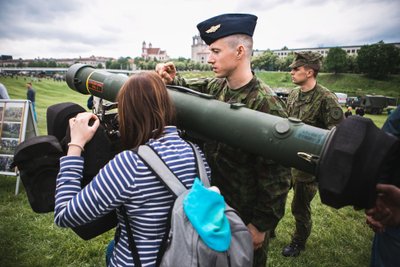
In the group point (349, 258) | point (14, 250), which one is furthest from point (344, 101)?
point (14, 250)

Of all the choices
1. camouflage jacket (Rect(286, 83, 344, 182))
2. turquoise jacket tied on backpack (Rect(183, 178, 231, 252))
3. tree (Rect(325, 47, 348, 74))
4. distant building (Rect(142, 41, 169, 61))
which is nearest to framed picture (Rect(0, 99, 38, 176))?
camouflage jacket (Rect(286, 83, 344, 182))

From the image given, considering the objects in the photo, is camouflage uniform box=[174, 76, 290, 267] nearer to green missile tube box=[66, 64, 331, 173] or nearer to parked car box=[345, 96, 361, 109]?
green missile tube box=[66, 64, 331, 173]

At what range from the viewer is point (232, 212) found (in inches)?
57.7

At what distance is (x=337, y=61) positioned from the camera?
84188 mm

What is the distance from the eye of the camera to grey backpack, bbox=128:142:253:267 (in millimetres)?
1310

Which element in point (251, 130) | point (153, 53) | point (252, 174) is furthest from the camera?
point (153, 53)

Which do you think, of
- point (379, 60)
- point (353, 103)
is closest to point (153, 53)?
point (379, 60)

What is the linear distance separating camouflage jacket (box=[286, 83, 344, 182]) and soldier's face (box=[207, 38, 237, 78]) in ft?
7.76

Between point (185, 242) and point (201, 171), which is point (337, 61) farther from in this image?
point (185, 242)

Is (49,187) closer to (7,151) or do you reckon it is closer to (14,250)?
(14,250)

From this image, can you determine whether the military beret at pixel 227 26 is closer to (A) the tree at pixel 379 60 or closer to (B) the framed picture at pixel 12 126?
(B) the framed picture at pixel 12 126

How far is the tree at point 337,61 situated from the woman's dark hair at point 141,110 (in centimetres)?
9463

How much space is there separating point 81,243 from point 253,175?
3014 mm

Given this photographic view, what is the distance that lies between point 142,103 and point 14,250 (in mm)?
3659
